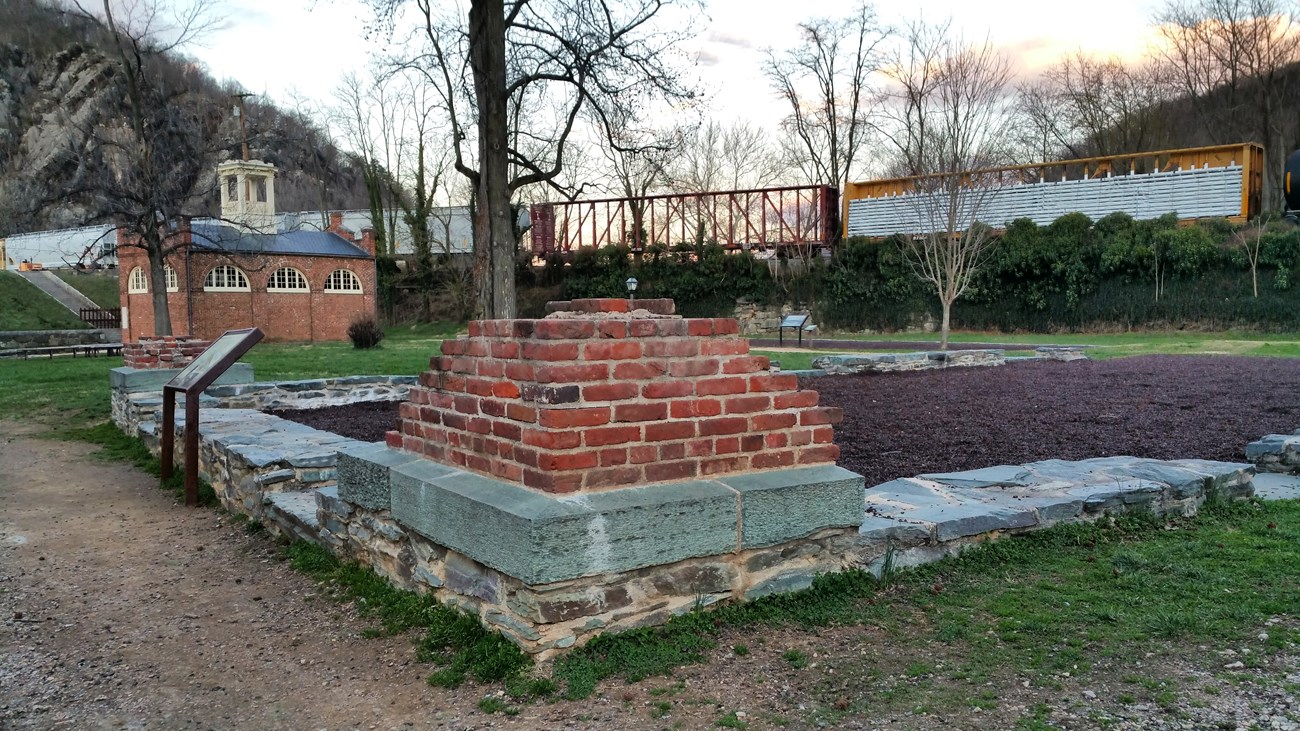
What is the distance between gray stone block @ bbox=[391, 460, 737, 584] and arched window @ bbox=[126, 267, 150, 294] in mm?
34019

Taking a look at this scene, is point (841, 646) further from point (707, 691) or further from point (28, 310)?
point (28, 310)

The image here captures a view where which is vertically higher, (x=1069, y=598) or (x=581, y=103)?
(x=581, y=103)

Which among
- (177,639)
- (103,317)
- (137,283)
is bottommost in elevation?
(177,639)

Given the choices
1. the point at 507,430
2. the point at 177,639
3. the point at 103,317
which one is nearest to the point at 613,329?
the point at 507,430

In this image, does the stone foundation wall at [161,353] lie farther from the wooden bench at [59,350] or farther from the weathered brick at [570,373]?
the wooden bench at [59,350]

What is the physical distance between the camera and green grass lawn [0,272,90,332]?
108 ft

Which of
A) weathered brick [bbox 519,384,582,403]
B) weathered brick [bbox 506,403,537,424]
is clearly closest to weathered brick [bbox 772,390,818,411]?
weathered brick [bbox 519,384,582,403]

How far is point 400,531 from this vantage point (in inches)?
151

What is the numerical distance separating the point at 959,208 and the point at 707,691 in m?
19.6

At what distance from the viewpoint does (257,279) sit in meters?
33.0

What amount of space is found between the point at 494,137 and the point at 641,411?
12.2m

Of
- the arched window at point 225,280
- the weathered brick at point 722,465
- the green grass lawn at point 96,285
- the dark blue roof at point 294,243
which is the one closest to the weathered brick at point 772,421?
the weathered brick at point 722,465

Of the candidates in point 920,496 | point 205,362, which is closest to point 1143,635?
point 920,496

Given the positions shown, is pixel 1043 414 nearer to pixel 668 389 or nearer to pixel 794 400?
pixel 794 400
